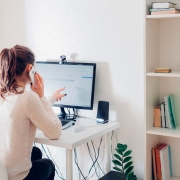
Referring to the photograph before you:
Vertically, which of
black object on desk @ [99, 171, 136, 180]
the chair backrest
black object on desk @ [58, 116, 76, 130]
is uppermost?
black object on desk @ [58, 116, 76, 130]

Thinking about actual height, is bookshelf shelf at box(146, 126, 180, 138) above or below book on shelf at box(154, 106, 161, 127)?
below

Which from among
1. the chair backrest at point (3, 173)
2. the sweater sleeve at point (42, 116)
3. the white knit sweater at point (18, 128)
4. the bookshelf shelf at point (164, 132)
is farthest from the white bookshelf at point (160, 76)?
the chair backrest at point (3, 173)

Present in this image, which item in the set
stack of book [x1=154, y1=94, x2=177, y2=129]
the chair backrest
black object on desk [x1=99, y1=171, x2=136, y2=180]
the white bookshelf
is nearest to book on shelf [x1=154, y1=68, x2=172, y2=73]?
the white bookshelf

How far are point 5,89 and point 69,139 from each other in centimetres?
50

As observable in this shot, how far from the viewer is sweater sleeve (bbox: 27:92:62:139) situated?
1.89 m

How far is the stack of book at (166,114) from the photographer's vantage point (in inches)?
88.3

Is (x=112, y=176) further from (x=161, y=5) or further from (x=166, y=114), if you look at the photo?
(x=161, y=5)

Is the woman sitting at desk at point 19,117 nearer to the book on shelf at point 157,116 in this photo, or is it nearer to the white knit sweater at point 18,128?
the white knit sweater at point 18,128

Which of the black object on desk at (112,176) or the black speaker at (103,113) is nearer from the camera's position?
the black object on desk at (112,176)

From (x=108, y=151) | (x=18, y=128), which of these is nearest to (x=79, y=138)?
(x=18, y=128)

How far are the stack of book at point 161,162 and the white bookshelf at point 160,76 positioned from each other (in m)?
0.03

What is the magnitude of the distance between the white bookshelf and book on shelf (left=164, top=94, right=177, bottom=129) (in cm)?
4

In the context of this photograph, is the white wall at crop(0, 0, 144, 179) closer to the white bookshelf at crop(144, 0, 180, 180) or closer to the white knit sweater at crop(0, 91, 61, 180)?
the white bookshelf at crop(144, 0, 180, 180)

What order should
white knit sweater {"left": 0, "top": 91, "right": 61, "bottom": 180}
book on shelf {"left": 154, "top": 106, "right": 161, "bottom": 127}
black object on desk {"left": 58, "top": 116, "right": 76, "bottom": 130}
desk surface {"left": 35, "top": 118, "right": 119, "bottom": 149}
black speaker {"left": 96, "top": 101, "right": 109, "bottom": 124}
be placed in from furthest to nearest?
black speaker {"left": 96, "top": 101, "right": 109, "bottom": 124} → black object on desk {"left": 58, "top": 116, "right": 76, "bottom": 130} → book on shelf {"left": 154, "top": 106, "right": 161, "bottom": 127} → desk surface {"left": 35, "top": 118, "right": 119, "bottom": 149} → white knit sweater {"left": 0, "top": 91, "right": 61, "bottom": 180}
